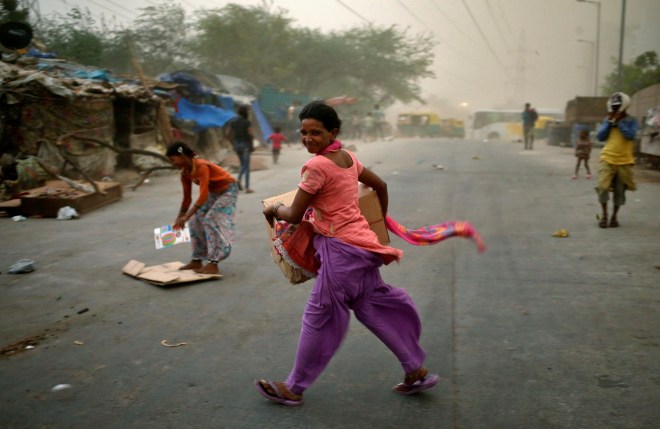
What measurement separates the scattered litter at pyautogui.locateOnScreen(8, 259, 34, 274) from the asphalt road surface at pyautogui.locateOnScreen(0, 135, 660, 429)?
Answer: 0.13 meters

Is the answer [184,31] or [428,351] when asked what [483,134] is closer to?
[184,31]

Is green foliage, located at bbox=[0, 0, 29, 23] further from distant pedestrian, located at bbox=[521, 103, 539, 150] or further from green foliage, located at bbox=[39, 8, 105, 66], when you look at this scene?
distant pedestrian, located at bbox=[521, 103, 539, 150]

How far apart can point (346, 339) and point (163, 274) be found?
2373 millimetres

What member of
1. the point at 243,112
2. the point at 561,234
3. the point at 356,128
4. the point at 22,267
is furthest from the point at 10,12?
the point at 356,128

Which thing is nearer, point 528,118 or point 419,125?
point 528,118

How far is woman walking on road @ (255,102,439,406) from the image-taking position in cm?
285

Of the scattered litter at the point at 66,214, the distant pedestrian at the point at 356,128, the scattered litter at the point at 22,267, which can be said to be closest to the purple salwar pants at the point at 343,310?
the scattered litter at the point at 22,267

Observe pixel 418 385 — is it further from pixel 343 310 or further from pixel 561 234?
pixel 561 234

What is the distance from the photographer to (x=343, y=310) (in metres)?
2.94

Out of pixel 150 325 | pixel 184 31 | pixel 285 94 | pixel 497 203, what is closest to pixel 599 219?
pixel 497 203

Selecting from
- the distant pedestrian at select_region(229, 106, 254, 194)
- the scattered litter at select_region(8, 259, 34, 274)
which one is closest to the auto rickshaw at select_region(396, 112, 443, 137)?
the distant pedestrian at select_region(229, 106, 254, 194)

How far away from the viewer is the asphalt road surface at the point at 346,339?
297 centimetres

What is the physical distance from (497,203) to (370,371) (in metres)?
7.09

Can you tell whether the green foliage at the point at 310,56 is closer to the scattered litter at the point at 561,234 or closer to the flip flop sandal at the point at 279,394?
the scattered litter at the point at 561,234
